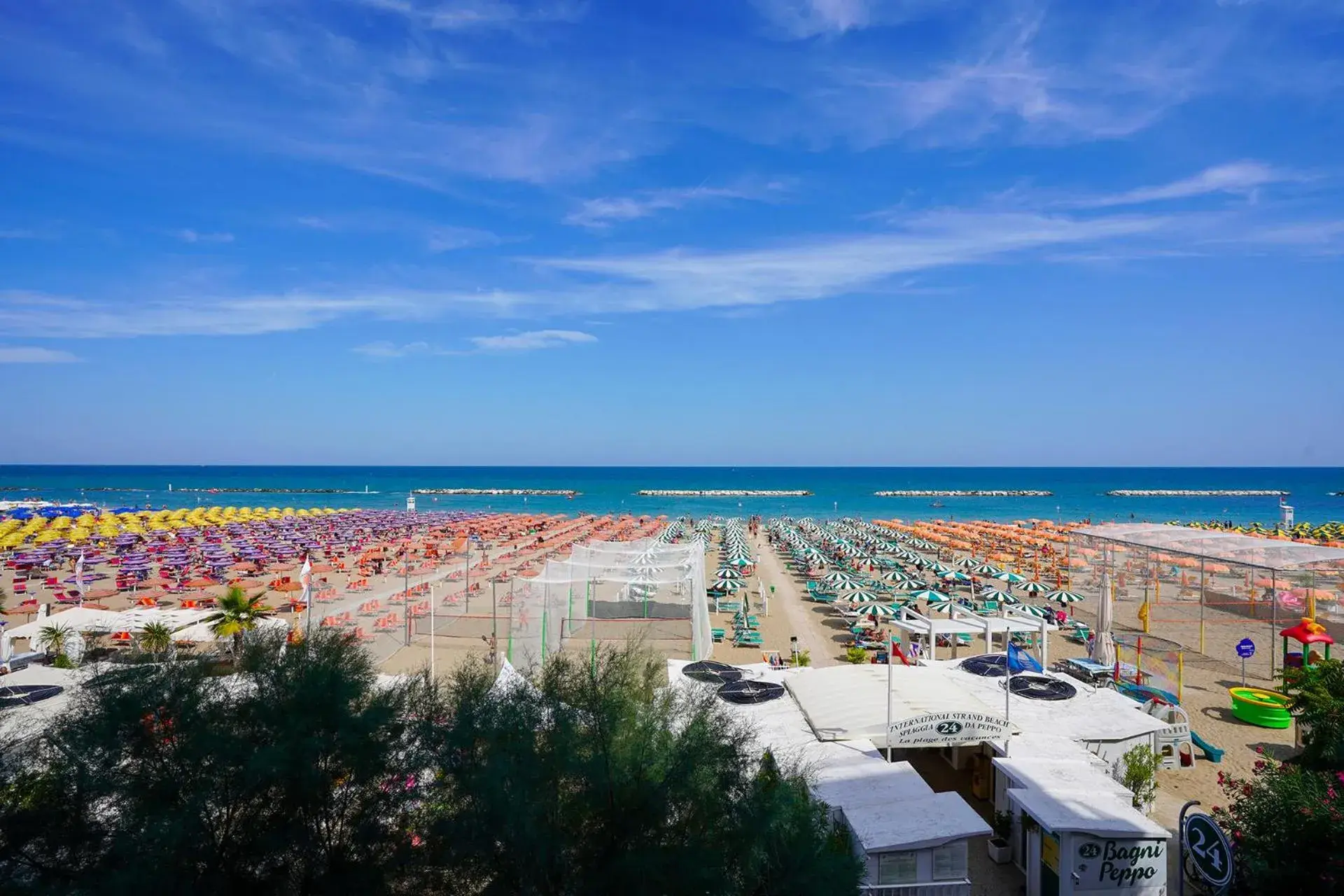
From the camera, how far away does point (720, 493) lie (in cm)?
12281

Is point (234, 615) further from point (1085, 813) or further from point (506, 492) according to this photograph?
point (506, 492)

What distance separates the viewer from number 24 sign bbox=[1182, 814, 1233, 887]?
7312 mm

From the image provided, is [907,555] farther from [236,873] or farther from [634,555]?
[236,873]

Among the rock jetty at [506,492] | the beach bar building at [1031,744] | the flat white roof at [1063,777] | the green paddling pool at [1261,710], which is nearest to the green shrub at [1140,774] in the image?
the beach bar building at [1031,744]

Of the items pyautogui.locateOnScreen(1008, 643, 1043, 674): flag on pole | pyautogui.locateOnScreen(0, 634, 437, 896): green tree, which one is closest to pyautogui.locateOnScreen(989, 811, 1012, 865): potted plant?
pyautogui.locateOnScreen(1008, 643, 1043, 674): flag on pole

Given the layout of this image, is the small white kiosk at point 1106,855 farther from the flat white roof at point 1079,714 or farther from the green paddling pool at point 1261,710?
the green paddling pool at point 1261,710

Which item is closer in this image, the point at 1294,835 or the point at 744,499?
the point at 1294,835

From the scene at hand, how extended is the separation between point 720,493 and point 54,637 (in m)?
108

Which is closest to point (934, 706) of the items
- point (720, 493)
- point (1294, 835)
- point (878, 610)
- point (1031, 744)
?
point (1031, 744)

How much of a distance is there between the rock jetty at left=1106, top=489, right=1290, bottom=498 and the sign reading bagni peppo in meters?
129

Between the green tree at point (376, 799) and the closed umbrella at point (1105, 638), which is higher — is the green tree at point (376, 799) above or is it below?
above

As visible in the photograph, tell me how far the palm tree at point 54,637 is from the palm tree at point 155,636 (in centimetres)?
190

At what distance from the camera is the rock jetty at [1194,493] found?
4796 inches

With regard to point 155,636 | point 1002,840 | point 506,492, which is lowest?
point 506,492
